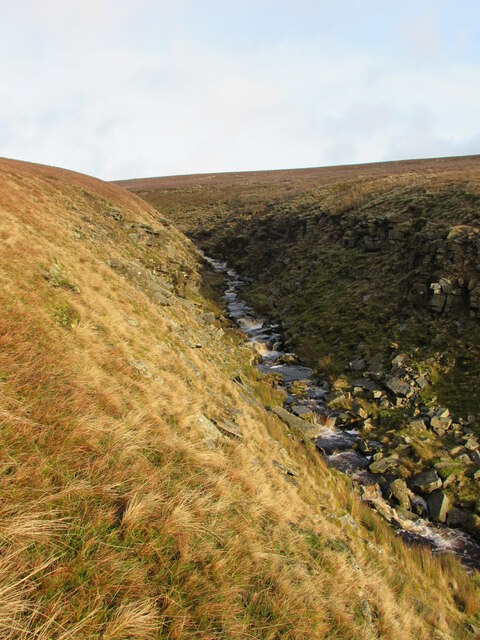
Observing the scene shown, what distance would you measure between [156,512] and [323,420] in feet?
36.7

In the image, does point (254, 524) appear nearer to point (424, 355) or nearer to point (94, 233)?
point (424, 355)

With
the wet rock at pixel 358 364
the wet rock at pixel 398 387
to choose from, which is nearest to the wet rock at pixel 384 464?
the wet rock at pixel 398 387

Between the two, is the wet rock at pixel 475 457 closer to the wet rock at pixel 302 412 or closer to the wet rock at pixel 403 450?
the wet rock at pixel 403 450

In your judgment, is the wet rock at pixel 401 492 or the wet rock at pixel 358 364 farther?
the wet rock at pixel 358 364

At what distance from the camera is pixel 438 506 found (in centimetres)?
985

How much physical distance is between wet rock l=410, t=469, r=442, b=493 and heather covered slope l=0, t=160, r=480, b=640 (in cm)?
224

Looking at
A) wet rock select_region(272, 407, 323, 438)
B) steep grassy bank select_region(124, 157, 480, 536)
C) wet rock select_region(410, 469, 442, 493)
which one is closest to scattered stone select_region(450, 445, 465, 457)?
steep grassy bank select_region(124, 157, 480, 536)

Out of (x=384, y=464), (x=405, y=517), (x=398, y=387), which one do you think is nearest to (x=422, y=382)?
(x=398, y=387)

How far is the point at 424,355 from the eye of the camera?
53.3 feet

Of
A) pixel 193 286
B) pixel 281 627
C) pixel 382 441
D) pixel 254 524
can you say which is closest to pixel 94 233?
pixel 193 286

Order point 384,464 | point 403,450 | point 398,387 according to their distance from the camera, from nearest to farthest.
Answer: point 384,464 → point 403,450 → point 398,387

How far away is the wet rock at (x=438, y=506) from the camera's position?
9680mm

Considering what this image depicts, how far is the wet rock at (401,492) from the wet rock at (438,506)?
23.6 inches

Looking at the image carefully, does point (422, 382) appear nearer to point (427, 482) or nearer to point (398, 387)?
point (398, 387)
